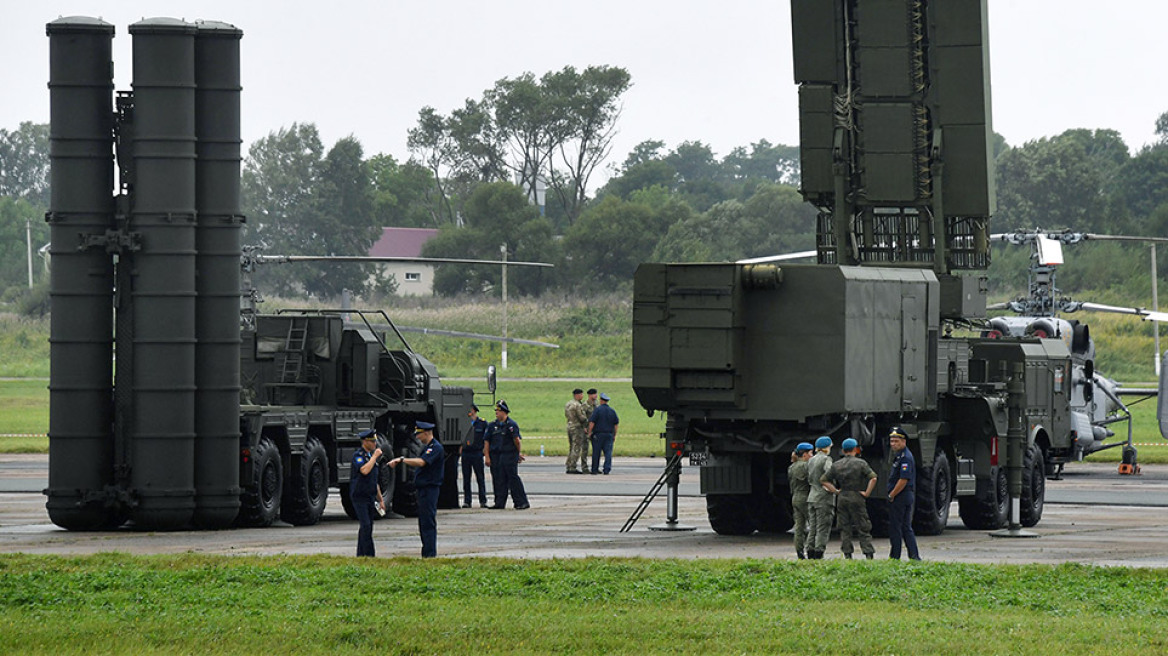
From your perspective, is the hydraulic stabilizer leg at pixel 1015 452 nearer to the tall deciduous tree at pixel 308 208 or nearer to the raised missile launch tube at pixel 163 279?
the raised missile launch tube at pixel 163 279

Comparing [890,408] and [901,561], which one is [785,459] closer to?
[890,408]

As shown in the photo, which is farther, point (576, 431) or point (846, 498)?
point (576, 431)

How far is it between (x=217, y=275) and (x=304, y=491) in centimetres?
303

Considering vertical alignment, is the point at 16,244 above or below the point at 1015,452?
above

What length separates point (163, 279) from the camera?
24.1 meters

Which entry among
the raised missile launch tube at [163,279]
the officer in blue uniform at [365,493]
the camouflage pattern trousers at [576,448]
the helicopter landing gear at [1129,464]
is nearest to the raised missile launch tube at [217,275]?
the raised missile launch tube at [163,279]

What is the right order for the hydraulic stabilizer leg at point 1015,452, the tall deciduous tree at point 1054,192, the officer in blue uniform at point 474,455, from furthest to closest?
1. the tall deciduous tree at point 1054,192
2. the officer in blue uniform at point 474,455
3. the hydraulic stabilizer leg at point 1015,452

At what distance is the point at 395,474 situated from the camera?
92.3 feet

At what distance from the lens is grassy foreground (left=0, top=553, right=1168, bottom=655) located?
1311 cm

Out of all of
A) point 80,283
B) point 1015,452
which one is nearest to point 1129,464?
point 1015,452

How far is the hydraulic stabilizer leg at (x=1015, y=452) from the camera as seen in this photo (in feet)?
79.3

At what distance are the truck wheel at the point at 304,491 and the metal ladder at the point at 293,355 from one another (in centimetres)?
219

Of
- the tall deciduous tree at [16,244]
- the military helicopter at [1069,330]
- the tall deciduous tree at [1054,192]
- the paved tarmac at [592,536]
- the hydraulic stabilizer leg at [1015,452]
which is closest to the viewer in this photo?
the paved tarmac at [592,536]

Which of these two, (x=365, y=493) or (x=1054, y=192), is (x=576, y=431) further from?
(x=1054, y=192)
